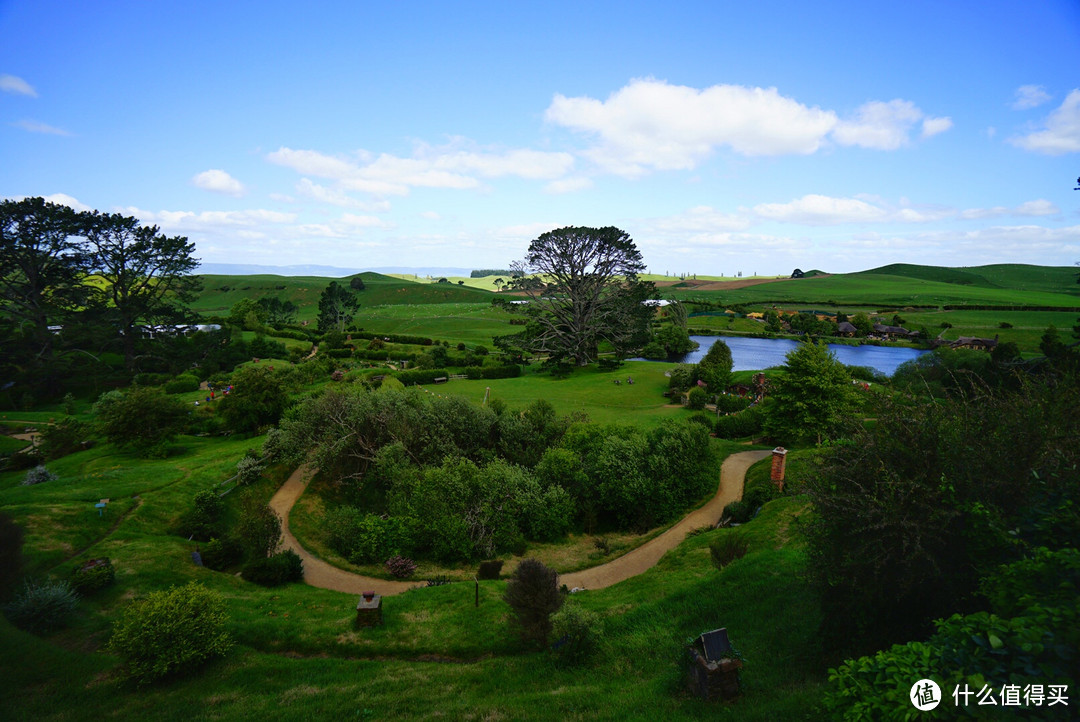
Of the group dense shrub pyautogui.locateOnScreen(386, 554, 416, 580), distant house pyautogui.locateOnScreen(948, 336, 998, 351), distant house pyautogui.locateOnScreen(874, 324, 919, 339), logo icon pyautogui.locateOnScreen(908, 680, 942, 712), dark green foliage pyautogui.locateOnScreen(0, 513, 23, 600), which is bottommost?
dense shrub pyautogui.locateOnScreen(386, 554, 416, 580)

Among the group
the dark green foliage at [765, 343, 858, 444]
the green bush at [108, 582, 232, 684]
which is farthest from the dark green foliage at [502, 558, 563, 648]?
the dark green foliage at [765, 343, 858, 444]

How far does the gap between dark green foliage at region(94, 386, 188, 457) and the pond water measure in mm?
54910

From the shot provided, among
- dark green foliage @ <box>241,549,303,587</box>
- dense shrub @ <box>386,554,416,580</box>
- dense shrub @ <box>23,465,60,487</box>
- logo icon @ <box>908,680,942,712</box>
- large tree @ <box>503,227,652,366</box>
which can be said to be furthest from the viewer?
large tree @ <box>503,227,652,366</box>

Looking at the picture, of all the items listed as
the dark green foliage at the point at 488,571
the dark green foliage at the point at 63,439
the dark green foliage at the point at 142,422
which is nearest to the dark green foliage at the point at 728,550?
the dark green foliage at the point at 488,571

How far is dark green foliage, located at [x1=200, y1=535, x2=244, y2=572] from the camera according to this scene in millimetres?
18312

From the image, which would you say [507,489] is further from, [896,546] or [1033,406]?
[1033,406]

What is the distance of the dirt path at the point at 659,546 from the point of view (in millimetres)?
18844

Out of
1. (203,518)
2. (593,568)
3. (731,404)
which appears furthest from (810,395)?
(203,518)

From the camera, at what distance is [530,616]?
1277cm

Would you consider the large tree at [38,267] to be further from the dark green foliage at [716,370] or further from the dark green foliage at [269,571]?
the dark green foliage at [716,370]

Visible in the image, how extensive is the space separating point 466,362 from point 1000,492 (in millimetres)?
49652

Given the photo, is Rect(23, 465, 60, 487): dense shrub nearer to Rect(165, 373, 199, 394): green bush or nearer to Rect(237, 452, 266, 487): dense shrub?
Rect(237, 452, 266, 487): dense shrub

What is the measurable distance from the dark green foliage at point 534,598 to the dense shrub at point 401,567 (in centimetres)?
789

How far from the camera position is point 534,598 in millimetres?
12633
